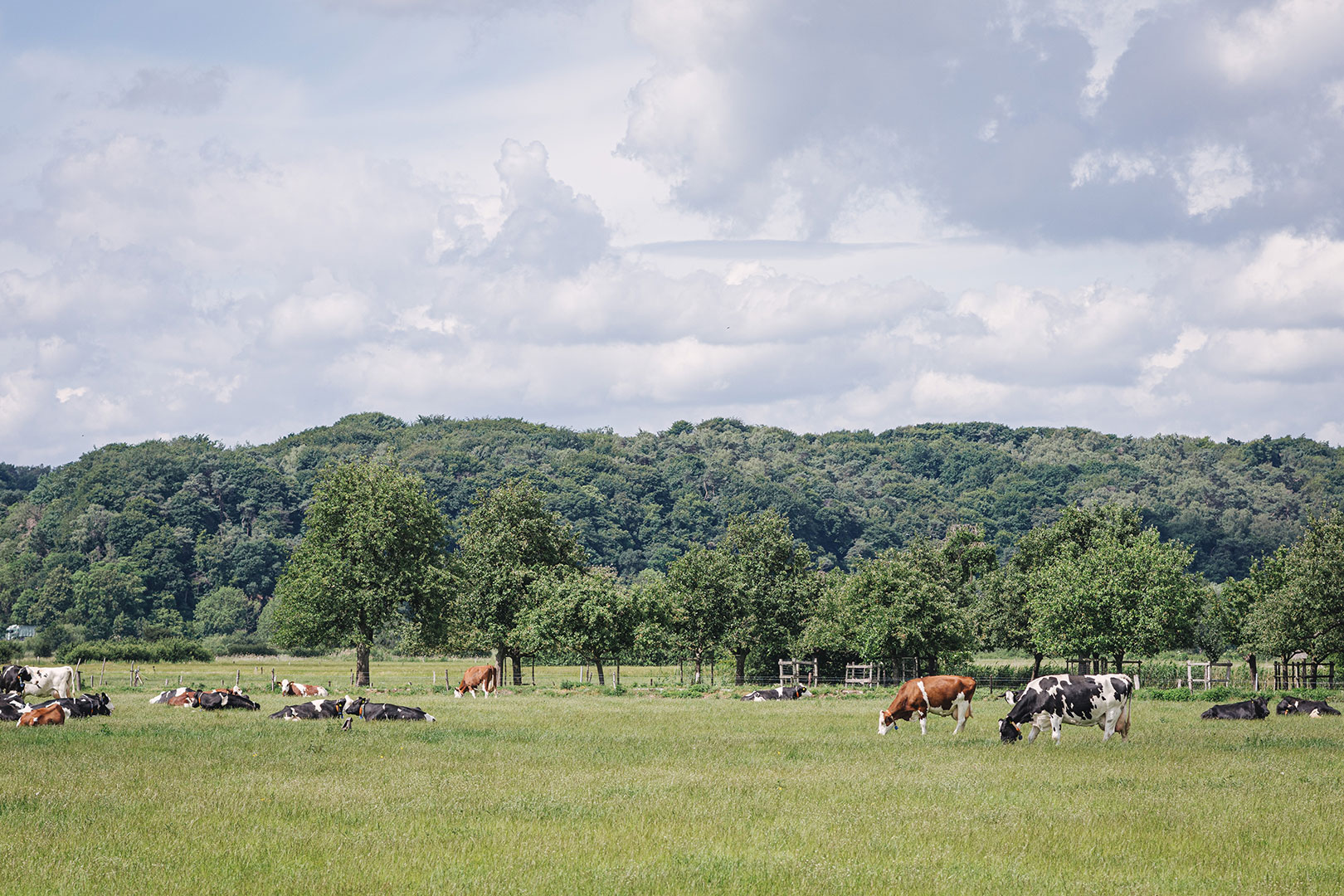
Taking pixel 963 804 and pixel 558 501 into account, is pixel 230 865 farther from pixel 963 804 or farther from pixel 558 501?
pixel 558 501

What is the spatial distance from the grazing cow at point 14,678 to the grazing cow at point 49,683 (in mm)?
132

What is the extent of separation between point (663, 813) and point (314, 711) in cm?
2094

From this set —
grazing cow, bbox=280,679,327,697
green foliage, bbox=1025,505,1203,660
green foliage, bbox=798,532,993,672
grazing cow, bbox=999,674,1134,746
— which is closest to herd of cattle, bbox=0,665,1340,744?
grazing cow, bbox=999,674,1134,746

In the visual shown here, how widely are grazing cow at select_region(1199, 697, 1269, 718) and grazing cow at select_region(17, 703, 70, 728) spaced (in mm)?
34568

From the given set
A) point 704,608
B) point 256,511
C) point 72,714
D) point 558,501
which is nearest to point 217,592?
point 256,511

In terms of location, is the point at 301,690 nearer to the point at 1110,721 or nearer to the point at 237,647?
the point at 1110,721

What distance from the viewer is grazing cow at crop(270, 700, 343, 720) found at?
34906 millimetres

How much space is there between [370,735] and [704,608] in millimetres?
43112

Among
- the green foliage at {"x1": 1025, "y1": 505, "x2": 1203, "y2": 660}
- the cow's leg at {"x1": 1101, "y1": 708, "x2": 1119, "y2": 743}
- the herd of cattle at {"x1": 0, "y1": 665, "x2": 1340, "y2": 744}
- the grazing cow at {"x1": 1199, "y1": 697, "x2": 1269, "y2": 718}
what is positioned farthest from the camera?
the green foliage at {"x1": 1025, "y1": 505, "x2": 1203, "y2": 660}

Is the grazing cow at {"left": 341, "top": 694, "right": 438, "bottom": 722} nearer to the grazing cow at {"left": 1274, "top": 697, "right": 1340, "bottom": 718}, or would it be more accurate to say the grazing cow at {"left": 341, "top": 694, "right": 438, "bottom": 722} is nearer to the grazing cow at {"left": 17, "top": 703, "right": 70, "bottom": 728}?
the grazing cow at {"left": 17, "top": 703, "right": 70, "bottom": 728}

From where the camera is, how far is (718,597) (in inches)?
2808

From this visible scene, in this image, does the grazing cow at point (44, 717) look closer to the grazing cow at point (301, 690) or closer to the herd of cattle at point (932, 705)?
the herd of cattle at point (932, 705)

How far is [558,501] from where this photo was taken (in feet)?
650

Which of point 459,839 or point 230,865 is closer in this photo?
point 230,865
